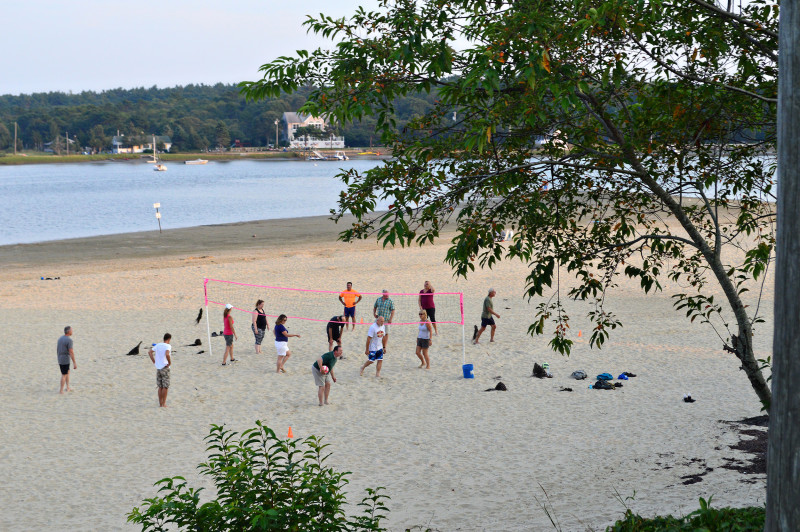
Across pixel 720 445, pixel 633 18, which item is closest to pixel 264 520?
pixel 633 18

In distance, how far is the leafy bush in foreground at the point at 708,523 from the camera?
6.13 metres

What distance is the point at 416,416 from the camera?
44.7 feet

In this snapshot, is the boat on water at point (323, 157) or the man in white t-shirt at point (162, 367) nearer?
the man in white t-shirt at point (162, 367)

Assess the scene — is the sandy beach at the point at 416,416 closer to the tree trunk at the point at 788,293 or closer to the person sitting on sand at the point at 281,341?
the person sitting on sand at the point at 281,341

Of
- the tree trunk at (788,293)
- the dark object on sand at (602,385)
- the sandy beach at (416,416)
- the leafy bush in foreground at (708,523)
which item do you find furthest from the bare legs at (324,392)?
the tree trunk at (788,293)

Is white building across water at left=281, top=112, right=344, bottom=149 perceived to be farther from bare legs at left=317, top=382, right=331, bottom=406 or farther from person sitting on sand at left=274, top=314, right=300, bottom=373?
bare legs at left=317, top=382, right=331, bottom=406

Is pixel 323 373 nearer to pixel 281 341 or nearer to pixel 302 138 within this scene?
pixel 281 341

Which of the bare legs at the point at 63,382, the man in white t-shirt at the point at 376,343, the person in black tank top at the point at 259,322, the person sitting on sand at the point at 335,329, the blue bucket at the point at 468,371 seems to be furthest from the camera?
the person in black tank top at the point at 259,322

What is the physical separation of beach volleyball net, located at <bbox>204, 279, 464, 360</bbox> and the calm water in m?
28.2

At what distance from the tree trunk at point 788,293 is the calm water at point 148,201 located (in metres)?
50.1

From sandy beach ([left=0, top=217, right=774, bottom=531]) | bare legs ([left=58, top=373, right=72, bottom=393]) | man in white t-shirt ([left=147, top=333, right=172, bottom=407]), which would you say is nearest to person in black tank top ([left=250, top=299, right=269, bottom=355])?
sandy beach ([left=0, top=217, right=774, bottom=531])

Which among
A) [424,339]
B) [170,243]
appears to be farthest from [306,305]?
[170,243]

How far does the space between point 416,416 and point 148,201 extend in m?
73.4

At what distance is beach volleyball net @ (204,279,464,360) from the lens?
21.7 meters
